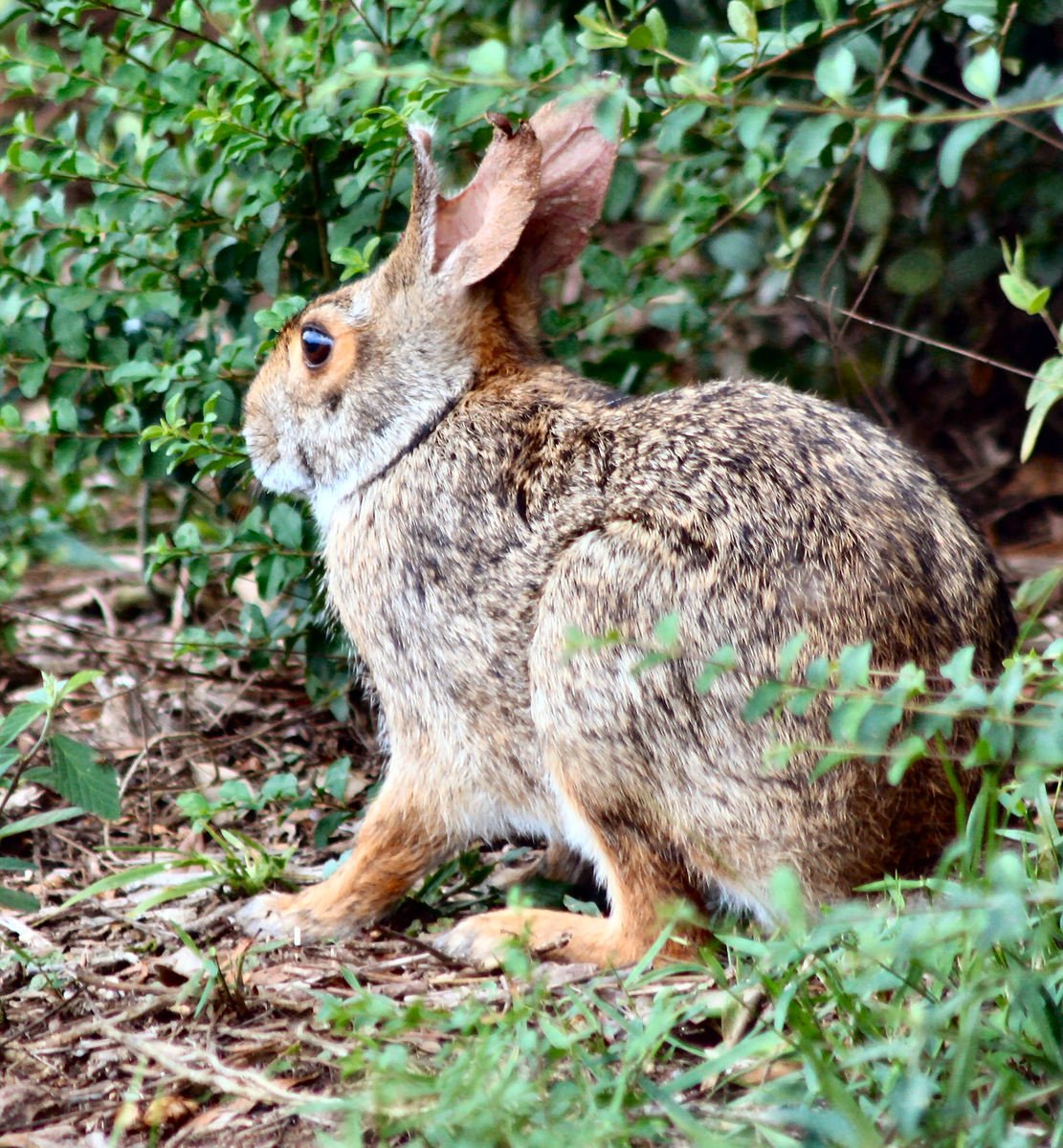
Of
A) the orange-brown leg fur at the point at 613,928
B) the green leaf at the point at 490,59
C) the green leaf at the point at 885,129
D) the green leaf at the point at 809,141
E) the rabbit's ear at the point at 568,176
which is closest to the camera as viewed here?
the green leaf at the point at 490,59

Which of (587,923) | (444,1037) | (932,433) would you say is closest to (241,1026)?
(444,1037)

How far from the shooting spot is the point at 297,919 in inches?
164

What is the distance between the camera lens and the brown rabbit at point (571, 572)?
3531mm

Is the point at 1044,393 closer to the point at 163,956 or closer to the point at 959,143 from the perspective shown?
the point at 959,143

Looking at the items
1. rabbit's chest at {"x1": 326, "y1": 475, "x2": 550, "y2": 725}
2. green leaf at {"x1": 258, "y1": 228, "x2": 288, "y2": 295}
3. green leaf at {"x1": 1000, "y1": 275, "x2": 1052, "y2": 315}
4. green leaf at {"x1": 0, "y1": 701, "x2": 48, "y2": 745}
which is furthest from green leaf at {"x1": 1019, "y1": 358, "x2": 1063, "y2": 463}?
green leaf at {"x1": 258, "y1": 228, "x2": 288, "y2": 295}

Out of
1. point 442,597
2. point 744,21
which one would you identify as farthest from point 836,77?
point 442,597

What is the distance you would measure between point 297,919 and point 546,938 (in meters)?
0.74

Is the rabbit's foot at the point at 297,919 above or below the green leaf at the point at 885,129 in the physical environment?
below

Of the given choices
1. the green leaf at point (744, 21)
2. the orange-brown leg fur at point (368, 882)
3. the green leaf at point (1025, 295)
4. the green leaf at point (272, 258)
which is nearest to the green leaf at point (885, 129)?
the green leaf at point (744, 21)

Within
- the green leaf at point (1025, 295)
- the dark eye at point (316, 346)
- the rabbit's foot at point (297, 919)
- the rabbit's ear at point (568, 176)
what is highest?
the rabbit's ear at point (568, 176)

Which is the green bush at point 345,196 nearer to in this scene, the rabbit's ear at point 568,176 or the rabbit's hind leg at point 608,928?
the rabbit's ear at point 568,176

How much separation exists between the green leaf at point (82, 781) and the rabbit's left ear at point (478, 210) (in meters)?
1.74

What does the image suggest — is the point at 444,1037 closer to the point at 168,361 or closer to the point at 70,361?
the point at 168,361

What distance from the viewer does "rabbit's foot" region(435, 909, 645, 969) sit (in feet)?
12.4
